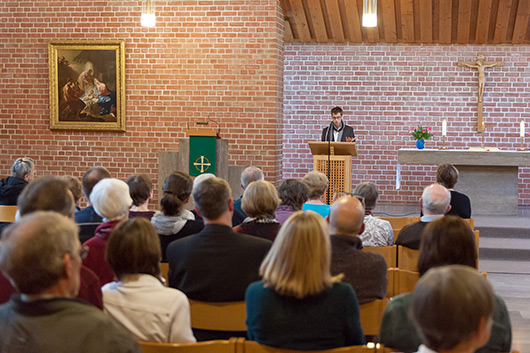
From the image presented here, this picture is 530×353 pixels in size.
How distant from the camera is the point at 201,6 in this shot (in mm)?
9922

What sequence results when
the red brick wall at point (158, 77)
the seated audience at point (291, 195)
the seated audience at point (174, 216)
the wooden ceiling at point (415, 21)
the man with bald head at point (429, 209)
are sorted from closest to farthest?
the seated audience at point (174, 216)
the man with bald head at point (429, 209)
the seated audience at point (291, 195)
the red brick wall at point (158, 77)
the wooden ceiling at point (415, 21)

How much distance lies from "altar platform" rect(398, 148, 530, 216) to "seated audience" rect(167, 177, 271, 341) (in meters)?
6.68

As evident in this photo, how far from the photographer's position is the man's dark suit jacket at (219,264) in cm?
350

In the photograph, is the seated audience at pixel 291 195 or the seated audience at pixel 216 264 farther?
the seated audience at pixel 291 195

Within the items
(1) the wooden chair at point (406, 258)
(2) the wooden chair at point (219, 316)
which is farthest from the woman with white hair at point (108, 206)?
(1) the wooden chair at point (406, 258)

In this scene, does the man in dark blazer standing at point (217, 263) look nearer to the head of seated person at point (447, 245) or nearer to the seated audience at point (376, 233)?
the head of seated person at point (447, 245)

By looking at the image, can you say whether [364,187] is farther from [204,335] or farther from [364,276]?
[204,335]

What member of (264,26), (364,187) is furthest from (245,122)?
(364,187)

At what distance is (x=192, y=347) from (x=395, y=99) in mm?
9835

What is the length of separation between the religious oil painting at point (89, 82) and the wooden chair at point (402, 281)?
7095 millimetres

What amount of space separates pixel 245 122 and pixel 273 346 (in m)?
7.36

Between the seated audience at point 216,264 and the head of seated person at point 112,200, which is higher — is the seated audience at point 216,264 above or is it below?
below

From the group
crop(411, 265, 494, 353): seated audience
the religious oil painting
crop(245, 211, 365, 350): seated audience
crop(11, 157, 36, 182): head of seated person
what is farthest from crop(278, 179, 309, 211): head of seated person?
the religious oil painting

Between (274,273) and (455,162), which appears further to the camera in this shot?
(455,162)
